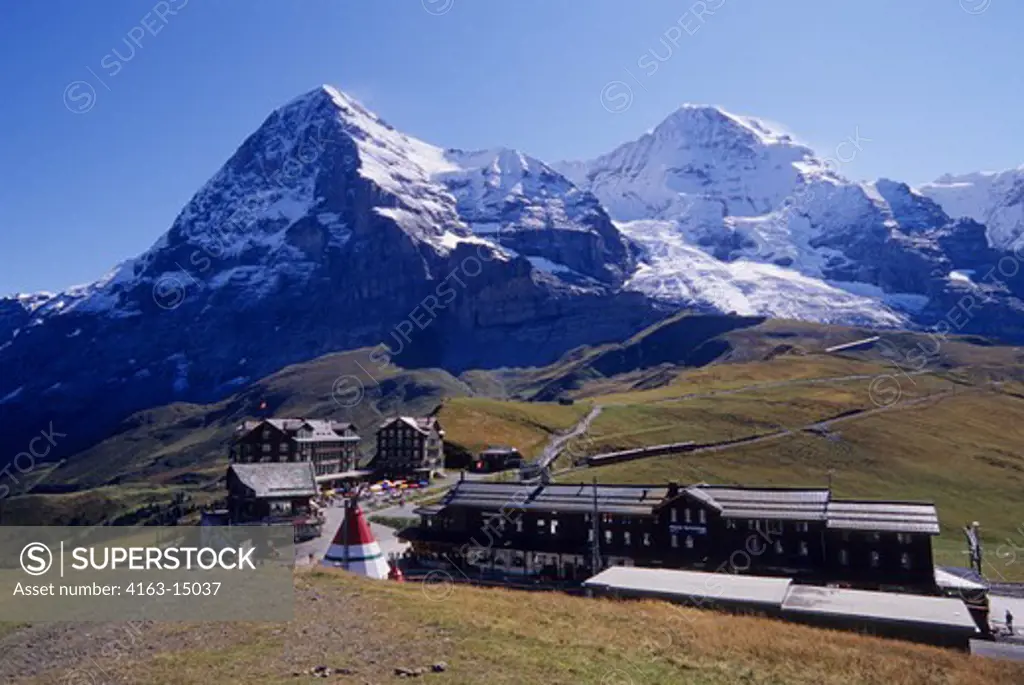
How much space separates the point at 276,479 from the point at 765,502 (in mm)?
50382

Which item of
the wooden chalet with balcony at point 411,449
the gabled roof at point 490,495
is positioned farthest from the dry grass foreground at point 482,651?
the wooden chalet with balcony at point 411,449

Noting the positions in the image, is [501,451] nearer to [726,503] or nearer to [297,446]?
[297,446]

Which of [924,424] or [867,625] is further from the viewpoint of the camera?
[924,424]

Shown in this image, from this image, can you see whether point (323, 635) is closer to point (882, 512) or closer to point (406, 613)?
point (406, 613)

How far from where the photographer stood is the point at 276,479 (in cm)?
8431

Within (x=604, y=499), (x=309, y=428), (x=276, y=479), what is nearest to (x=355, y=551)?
(x=604, y=499)

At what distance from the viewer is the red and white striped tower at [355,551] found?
4962 cm

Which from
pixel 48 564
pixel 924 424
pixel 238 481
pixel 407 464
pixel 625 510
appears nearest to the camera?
pixel 48 564

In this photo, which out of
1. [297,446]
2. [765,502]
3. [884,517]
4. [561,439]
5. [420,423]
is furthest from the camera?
[561,439]

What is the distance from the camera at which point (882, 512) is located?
57406 mm

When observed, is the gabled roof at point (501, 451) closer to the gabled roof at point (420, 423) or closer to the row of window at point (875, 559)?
the gabled roof at point (420, 423)

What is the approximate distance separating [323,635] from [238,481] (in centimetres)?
5737

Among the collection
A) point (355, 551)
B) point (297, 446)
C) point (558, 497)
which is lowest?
point (355, 551)

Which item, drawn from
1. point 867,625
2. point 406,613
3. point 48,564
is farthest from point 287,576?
point 867,625
